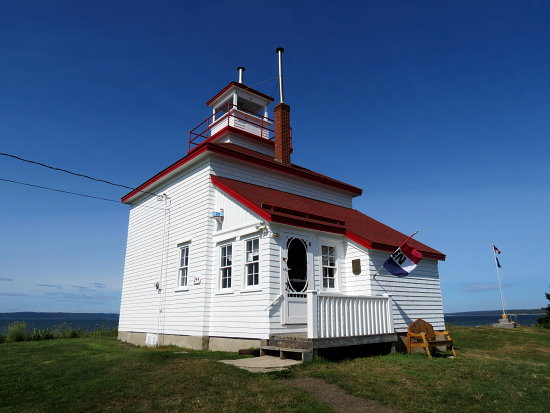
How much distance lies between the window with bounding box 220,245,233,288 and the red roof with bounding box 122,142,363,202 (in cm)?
350

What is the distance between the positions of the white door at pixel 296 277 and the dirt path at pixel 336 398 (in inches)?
143

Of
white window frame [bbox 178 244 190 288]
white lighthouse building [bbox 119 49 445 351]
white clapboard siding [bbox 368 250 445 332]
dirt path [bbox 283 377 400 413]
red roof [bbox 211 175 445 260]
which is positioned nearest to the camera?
dirt path [bbox 283 377 400 413]

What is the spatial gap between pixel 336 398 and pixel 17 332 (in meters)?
19.3

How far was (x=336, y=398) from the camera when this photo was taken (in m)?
6.13

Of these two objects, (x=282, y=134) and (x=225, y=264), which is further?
(x=282, y=134)

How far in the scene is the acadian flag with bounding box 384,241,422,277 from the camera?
1161 cm

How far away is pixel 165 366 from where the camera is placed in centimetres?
847

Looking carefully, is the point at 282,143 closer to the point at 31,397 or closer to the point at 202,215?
the point at 202,215

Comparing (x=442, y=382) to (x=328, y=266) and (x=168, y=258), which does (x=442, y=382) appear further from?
(x=168, y=258)

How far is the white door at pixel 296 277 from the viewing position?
429 inches

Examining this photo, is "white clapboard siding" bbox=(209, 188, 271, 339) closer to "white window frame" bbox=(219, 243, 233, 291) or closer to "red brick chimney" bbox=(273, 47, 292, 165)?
"white window frame" bbox=(219, 243, 233, 291)

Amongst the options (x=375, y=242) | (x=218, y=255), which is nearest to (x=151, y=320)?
(x=218, y=255)

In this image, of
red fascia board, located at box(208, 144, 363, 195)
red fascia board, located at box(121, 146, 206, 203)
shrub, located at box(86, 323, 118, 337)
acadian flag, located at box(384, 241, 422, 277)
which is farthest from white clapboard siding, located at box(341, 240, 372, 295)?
shrub, located at box(86, 323, 118, 337)

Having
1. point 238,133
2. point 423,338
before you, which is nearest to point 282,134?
point 238,133
